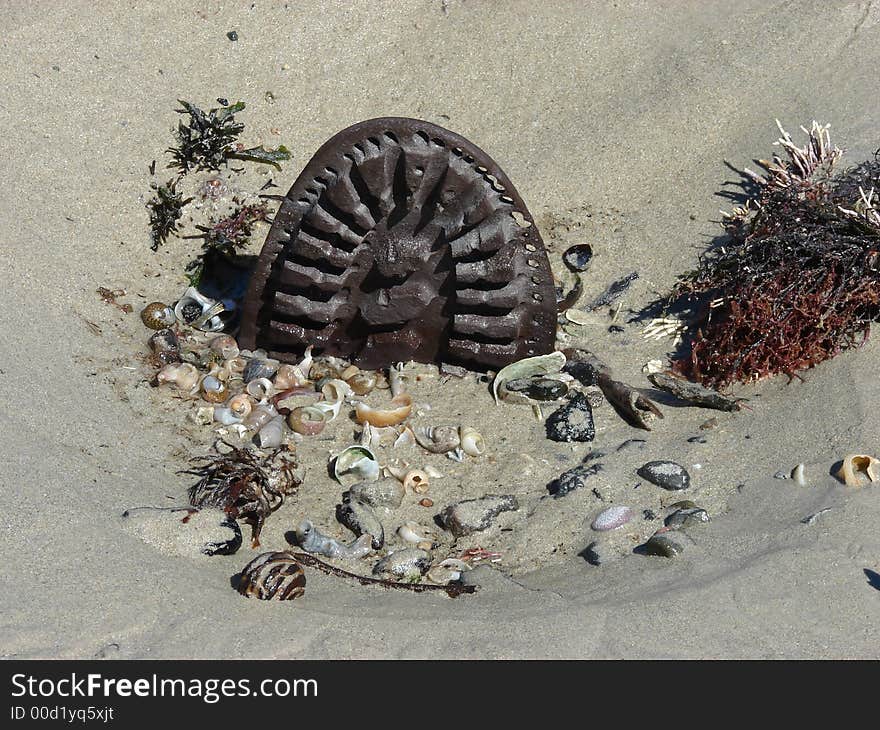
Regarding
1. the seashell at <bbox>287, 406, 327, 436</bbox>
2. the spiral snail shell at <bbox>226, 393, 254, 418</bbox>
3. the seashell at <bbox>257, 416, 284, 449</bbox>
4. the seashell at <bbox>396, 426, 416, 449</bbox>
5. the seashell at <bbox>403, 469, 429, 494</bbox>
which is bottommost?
the seashell at <bbox>403, 469, 429, 494</bbox>

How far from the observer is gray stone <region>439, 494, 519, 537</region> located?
4.25 m

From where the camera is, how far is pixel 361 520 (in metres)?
4.25

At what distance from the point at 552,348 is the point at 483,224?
816 mm

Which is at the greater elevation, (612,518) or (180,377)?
(180,377)

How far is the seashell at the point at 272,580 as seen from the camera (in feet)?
11.7

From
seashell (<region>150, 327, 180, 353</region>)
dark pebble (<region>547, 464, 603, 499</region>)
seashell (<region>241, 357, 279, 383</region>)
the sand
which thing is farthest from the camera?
seashell (<region>150, 327, 180, 353</region>)

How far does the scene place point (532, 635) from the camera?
11.0 ft

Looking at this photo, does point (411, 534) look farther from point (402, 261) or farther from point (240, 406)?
point (402, 261)

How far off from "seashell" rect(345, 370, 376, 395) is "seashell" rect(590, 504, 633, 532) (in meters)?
1.57

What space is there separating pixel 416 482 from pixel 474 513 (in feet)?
1.32

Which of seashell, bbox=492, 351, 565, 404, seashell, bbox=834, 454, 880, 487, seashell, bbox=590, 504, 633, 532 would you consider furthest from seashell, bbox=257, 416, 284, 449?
seashell, bbox=834, 454, 880, 487

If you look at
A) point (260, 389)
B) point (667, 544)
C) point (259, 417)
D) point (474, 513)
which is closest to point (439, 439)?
point (474, 513)

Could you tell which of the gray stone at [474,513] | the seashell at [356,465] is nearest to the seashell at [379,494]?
the seashell at [356,465]

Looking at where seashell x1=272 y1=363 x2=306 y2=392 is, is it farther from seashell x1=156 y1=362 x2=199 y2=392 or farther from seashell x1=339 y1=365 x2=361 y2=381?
seashell x1=156 y1=362 x2=199 y2=392
